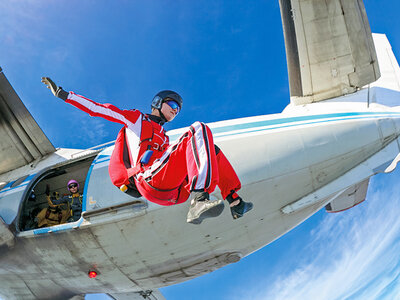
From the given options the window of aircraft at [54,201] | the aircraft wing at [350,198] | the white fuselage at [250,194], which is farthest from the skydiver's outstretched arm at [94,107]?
the aircraft wing at [350,198]

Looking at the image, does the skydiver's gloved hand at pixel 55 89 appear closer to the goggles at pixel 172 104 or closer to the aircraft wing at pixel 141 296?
the goggles at pixel 172 104

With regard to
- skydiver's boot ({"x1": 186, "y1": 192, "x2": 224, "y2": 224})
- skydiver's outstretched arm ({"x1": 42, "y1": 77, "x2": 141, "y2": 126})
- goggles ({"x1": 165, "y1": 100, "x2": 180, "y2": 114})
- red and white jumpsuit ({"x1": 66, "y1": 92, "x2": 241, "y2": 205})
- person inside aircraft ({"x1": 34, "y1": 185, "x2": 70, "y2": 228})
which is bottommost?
skydiver's boot ({"x1": 186, "y1": 192, "x2": 224, "y2": 224})

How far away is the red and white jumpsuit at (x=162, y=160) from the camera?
11.6 ft

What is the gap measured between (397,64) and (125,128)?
6984 millimetres

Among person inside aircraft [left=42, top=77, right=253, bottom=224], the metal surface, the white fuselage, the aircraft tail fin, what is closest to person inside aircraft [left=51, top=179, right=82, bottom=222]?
the metal surface

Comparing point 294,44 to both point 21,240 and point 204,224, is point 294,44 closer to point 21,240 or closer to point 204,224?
point 204,224

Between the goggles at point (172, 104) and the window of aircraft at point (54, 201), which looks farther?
the window of aircraft at point (54, 201)

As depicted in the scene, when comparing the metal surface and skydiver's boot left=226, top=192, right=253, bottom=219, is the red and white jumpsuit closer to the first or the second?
skydiver's boot left=226, top=192, right=253, bottom=219

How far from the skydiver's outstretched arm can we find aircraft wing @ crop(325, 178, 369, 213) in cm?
578

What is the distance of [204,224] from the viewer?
5773 mm

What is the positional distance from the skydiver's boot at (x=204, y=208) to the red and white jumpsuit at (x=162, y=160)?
3.4 inches

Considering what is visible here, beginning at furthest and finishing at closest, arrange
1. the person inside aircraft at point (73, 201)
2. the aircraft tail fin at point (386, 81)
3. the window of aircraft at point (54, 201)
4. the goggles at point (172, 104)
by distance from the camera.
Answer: the person inside aircraft at point (73, 201) → the window of aircraft at point (54, 201) → the aircraft tail fin at point (386, 81) → the goggles at point (172, 104)

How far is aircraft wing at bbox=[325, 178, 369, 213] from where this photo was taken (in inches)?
311

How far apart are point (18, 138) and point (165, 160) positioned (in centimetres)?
631
